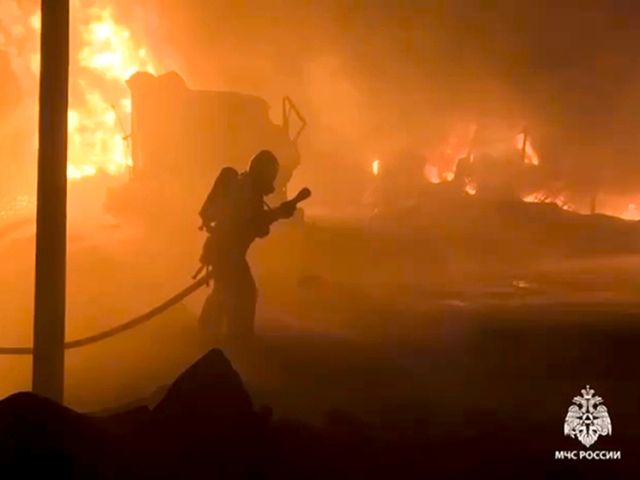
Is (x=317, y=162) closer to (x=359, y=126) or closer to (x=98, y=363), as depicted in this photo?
(x=359, y=126)

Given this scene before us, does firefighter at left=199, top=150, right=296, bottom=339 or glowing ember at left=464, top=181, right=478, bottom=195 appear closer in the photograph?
firefighter at left=199, top=150, right=296, bottom=339

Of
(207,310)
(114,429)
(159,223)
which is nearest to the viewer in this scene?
(114,429)

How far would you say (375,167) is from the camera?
2.95m

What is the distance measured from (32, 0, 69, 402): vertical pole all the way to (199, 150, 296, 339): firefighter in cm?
59

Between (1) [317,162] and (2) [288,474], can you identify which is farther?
(1) [317,162]

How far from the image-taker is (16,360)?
9.73ft

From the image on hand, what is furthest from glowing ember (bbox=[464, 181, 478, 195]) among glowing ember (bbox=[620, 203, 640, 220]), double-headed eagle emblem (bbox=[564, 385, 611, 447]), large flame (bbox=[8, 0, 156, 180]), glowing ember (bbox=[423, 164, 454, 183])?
large flame (bbox=[8, 0, 156, 180])

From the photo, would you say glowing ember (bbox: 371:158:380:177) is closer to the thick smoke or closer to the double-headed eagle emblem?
the thick smoke

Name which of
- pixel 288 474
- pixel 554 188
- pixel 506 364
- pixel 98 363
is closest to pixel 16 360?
pixel 98 363

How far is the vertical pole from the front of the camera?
2.36 meters

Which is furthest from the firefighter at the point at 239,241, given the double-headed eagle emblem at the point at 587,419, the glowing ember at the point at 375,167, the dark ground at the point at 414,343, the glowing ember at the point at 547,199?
the double-headed eagle emblem at the point at 587,419

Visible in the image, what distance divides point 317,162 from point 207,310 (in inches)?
31.1

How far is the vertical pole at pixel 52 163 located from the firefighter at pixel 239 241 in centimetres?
59

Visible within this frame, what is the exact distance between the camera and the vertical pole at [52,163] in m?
2.36
